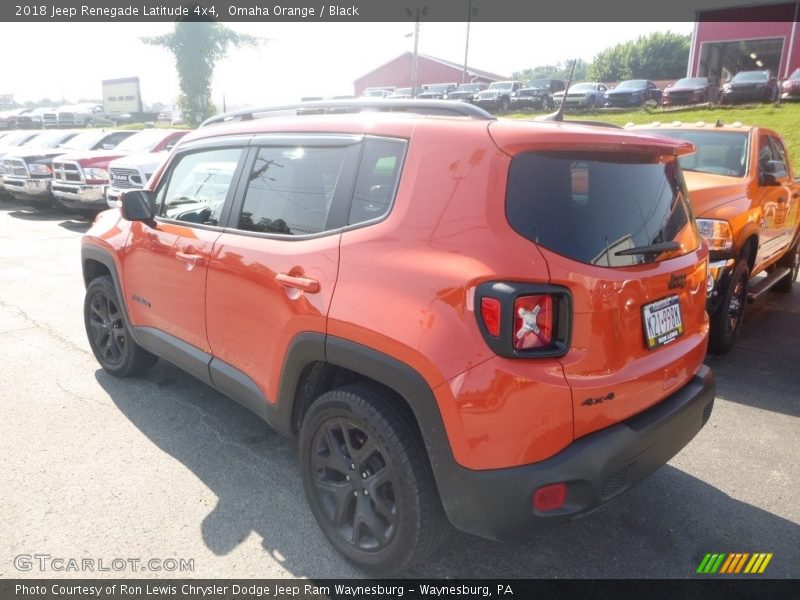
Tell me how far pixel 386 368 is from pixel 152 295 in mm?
2150

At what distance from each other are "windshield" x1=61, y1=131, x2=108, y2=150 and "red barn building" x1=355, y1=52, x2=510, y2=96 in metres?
37.8

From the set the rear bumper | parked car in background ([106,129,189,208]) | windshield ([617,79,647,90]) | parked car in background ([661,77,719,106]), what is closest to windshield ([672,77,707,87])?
parked car in background ([661,77,719,106])

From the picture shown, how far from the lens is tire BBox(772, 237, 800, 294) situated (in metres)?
6.79

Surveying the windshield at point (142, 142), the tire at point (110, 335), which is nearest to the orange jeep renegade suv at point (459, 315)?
the tire at point (110, 335)

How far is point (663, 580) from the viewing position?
7.97 feet

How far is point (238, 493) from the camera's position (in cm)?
297

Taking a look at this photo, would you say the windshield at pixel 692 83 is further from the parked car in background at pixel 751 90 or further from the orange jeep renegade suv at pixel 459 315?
the orange jeep renegade suv at pixel 459 315

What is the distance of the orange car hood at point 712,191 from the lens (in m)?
4.73

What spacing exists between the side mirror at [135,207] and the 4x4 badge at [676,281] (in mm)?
2947

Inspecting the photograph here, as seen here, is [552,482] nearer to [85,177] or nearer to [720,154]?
[720,154]

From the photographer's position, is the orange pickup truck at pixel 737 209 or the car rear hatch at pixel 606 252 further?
the orange pickup truck at pixel 737 209

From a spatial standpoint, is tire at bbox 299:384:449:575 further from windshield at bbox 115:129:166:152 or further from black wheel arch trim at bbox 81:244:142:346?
windshield at bbox 115:129:166:152

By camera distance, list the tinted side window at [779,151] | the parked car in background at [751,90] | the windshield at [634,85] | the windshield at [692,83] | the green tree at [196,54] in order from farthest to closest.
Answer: the green tree at [196,54] < the windshield at [634,85] < the windshield at [692,83] < the parked car in background at [751,90] < the tinted side window at [779,151]

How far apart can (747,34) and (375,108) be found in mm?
35319
